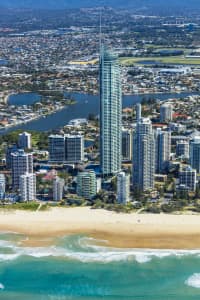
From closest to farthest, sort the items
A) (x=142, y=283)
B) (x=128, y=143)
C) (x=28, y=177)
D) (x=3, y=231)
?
(x=142, y=283)
(x=3, y=231)
(x=28, y=177)
(x=128, y=143)

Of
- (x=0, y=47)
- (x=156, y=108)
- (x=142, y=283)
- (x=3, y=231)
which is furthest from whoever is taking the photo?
(x=0, y=47)

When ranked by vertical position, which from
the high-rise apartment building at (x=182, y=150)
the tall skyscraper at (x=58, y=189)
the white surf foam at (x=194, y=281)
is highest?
the high-rise apartment building at (x=182, y=150)

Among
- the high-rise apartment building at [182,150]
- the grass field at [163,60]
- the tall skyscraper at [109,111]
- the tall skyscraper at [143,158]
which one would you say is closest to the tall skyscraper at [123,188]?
the tall skyscraper at [143,158]

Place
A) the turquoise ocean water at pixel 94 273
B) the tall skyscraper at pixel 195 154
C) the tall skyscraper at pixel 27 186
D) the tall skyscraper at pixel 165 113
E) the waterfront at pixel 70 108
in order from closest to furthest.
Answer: the turquoise ocean water at pixel 94 273 → the tall skyscraper at pixel 27 186 → the tall skyscraper at pixel 195 154 → the tall skyscraper at pixel 165 113 → the waterfront at pixel 70 108

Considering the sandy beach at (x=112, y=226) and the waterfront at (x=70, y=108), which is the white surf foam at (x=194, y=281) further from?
the waterfront at (x=70, y=108)

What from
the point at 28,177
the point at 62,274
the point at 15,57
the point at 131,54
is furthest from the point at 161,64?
the point at 62,274

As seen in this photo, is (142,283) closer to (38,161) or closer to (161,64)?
(38,161)
